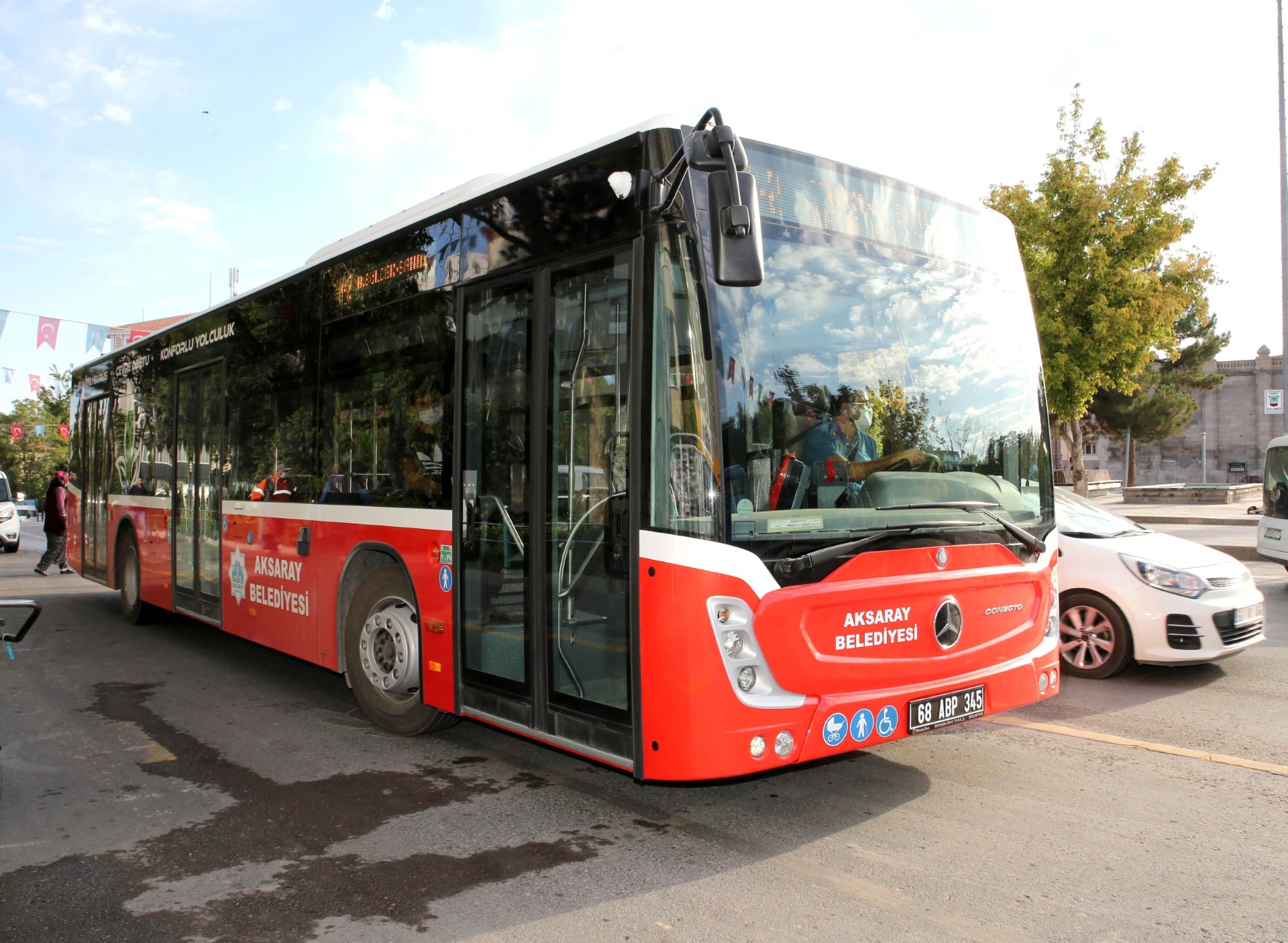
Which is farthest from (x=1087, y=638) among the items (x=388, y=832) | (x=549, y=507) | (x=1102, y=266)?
(x=1102, y=266)

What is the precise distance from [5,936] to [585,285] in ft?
11.2

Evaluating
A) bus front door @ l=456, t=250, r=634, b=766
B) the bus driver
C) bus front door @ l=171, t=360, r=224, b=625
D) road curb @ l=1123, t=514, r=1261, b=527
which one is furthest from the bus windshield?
road curb @ l=1123, t=514, r=1261, b=527

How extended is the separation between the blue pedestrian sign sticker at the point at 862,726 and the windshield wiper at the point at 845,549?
0.69 meters

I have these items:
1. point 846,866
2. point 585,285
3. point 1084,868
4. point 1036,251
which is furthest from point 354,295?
point 1036,251

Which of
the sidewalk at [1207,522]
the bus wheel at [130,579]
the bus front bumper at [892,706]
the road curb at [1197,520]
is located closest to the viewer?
the bus front bumper at [892,706]

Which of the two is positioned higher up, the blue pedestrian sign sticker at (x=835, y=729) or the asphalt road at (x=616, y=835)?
the blue pedestrian sign sticker at (x=835, y=729)

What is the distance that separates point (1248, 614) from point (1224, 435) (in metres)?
63.2

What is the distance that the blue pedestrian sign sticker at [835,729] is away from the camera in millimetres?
4086

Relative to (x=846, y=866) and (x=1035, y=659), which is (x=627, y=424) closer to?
(x=846, y=866)

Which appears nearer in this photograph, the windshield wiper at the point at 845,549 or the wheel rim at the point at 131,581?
the windshield wiper at the point at 845,549

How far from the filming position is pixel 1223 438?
61688mm

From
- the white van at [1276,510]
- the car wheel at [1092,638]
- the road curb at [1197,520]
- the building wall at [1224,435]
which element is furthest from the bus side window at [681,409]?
the building wall at [1224,435]

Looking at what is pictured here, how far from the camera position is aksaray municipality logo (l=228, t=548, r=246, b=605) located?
780 cm

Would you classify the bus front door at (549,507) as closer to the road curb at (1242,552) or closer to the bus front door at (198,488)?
the bus front door at (198,488)
